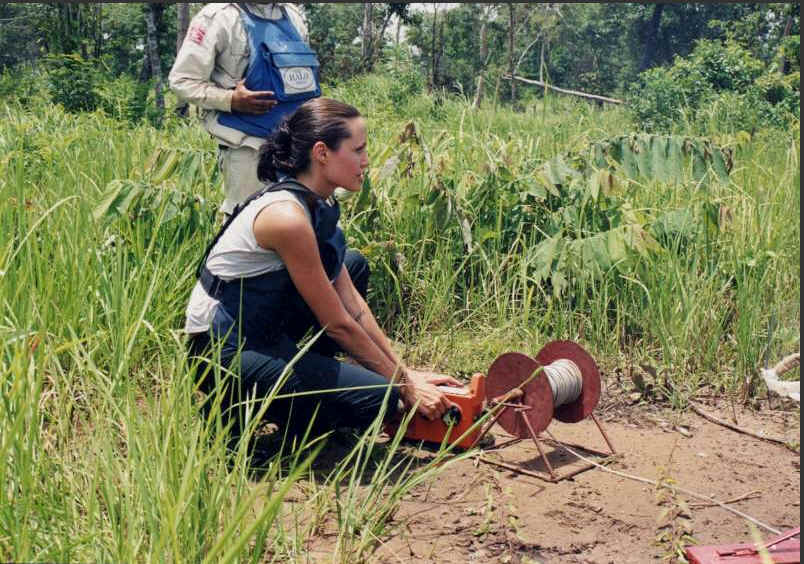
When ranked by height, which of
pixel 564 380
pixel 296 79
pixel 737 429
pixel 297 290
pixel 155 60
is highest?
pixel 296 79

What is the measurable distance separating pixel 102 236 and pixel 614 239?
2.07m

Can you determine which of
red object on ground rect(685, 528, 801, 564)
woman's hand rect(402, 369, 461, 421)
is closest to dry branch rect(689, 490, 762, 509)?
red object on ground rect(685, 528, 801, 564)

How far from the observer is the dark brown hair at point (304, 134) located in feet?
9.54

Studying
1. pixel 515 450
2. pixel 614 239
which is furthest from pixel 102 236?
pixel 614 239

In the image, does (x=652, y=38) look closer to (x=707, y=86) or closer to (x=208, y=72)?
(x=707, y=86)

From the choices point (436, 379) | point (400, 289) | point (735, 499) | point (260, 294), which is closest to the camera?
point (735, 499)

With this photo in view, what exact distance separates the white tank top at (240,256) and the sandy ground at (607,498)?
87cm

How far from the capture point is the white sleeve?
12.3 feet

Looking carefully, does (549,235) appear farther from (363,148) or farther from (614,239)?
(363,148)

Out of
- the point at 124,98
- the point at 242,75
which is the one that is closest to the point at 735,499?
the point at 242,75

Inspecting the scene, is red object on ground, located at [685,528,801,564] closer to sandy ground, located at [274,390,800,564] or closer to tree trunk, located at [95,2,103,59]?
sandy ground, located at [274,390,800,564]

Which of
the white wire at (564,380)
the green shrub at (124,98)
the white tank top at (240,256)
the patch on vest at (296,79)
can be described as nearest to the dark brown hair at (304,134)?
the white tank top at (240,256)

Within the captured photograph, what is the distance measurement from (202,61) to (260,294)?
1327 mm

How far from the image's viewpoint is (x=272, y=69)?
3770 mm
